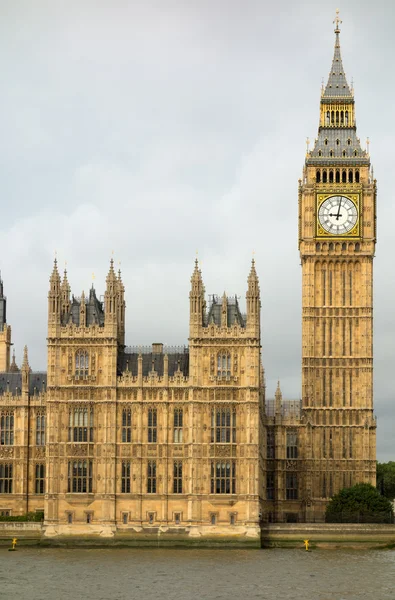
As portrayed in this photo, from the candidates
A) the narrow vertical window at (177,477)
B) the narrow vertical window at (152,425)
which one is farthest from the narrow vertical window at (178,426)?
the narrow vertical window at (177,477)

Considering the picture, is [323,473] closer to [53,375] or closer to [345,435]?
[345,435]

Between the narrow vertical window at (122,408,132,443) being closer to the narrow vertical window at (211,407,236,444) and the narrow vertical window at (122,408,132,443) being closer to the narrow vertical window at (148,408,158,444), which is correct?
the narrow vertical window at (148,408,158,444)

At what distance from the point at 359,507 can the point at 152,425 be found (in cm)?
2372

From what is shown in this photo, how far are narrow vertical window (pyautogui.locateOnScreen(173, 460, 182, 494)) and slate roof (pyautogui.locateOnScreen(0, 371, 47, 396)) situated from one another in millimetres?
19983

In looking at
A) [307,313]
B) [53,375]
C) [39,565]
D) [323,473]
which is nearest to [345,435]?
[323,473]

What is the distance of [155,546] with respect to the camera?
11794 cm

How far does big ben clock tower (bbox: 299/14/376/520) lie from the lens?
145 meters

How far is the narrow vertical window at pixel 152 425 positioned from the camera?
12075 cm

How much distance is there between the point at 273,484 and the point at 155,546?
30.8m

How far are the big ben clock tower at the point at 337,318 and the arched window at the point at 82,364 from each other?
33075 millimetres

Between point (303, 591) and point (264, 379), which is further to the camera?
point (264, 379)

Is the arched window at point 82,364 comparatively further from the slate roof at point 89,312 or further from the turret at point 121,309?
the turret at point 121,309

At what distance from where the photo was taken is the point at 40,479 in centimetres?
13175

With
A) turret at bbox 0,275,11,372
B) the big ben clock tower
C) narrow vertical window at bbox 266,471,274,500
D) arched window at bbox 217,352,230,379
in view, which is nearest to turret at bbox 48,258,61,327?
arched window at bbox 217,352,230,379
